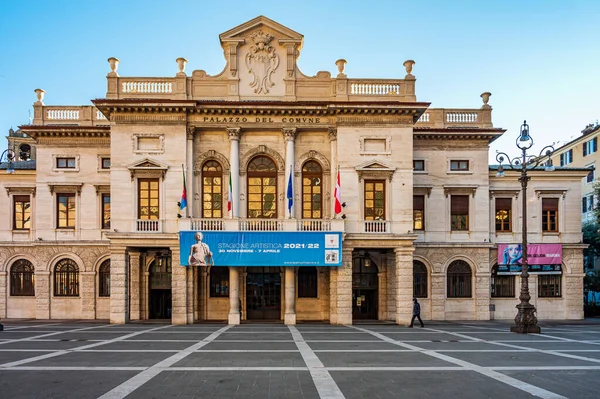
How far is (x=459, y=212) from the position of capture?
31.1 m

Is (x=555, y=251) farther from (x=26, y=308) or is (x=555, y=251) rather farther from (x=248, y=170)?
(x=26, y=308)

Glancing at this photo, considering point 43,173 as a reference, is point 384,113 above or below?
above

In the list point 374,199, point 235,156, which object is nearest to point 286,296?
point 374,199

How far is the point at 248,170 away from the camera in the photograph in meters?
28.5

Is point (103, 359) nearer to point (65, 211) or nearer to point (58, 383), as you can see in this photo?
point (58, 383)

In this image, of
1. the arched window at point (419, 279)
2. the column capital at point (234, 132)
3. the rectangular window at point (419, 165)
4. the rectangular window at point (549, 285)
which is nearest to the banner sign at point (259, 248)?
the column capital at point (234, 132)

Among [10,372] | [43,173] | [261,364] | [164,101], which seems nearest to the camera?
[10,372]

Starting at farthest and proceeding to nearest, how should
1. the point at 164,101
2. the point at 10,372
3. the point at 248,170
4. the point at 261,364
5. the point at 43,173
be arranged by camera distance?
1. the point at 43,173
2. the point at 248,170
3. the point at 164,101
4. the point at 261,364
5. the point at 10,372

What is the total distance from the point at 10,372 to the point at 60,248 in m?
19.3

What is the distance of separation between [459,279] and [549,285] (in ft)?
21.9

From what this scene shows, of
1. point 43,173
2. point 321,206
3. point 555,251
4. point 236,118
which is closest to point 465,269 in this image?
point 555,251

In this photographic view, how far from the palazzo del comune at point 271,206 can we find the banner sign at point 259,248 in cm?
8

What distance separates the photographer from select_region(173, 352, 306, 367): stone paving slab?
45.7 feet

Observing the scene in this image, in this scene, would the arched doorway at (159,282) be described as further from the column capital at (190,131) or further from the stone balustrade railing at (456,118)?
the stone balustrade railing at (456,118)
